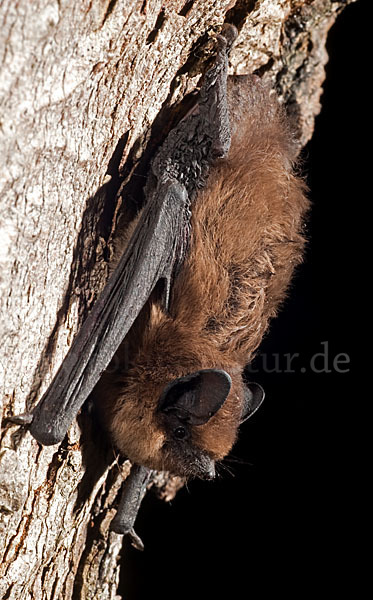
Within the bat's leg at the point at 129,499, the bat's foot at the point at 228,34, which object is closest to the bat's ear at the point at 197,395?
the bat's leg at the point at 129,499

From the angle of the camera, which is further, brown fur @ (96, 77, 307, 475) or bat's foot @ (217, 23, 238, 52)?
bat's foot @ (217, 23, 238, 52)

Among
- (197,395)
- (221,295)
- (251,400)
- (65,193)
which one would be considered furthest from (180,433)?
(65,193)

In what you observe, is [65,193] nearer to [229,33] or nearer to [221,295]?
[221,295]

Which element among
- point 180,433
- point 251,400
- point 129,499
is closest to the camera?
point 180,433

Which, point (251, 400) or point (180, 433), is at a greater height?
point (251, 400)

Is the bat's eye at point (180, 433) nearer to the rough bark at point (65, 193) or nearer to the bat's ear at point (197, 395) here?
the bat's ear at point (197, 395)

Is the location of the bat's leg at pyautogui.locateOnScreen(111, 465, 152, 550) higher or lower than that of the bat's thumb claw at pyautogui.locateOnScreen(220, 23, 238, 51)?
lower

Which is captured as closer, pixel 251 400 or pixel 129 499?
pixel 251 400

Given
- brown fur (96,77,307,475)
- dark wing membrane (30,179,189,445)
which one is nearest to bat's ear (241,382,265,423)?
brown fur (96,77,307,475)

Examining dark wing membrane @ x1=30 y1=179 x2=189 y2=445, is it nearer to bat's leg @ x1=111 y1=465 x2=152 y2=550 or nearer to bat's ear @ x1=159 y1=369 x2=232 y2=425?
bat's ear @ x1=159 y1=369 x2=232 y2=425
